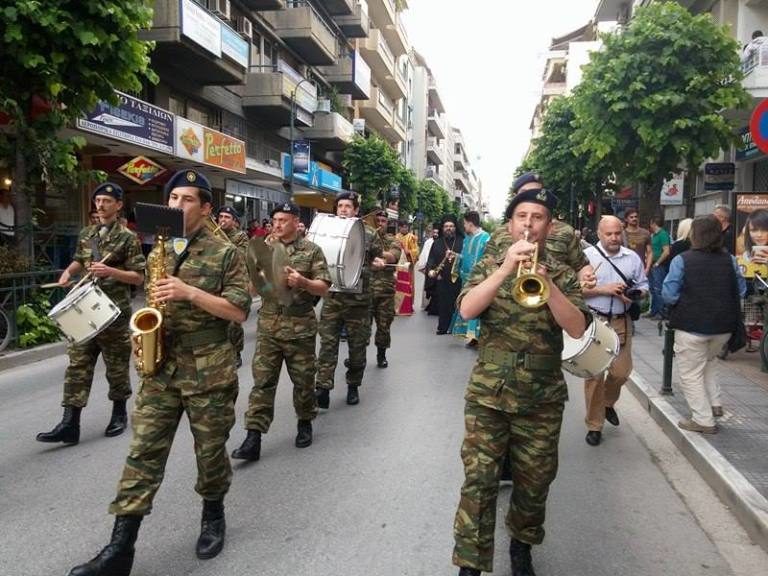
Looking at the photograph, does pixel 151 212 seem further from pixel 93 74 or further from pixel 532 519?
pixel 93 74

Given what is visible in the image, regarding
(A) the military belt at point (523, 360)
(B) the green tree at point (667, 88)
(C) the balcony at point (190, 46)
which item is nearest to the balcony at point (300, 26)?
(C) the balcony at point (190, 46)

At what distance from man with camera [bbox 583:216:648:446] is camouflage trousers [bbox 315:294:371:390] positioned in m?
2.28

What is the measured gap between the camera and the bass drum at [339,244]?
596 cm

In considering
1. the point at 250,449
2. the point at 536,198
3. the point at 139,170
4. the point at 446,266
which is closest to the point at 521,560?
the point at 536,198

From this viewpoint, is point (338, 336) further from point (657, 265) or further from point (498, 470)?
point (657, 265)

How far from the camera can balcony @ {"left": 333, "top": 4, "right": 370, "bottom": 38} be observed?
119 feet

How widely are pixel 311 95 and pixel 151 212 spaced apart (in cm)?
2822

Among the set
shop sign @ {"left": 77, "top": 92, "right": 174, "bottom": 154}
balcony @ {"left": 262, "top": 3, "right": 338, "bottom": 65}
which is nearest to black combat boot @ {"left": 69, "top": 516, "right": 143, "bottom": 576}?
shop sign @ {"left": 77, "top": 92, "right": 174, "bottom": 154}

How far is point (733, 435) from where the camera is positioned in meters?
5.52

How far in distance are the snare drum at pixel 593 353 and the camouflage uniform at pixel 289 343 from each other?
1.86 metres

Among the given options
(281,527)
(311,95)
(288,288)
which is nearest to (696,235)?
(288,288)

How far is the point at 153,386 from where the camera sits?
338 cm

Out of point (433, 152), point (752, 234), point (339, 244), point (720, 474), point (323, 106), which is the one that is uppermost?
point (433, 152)

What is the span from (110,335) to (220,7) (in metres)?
20.8
